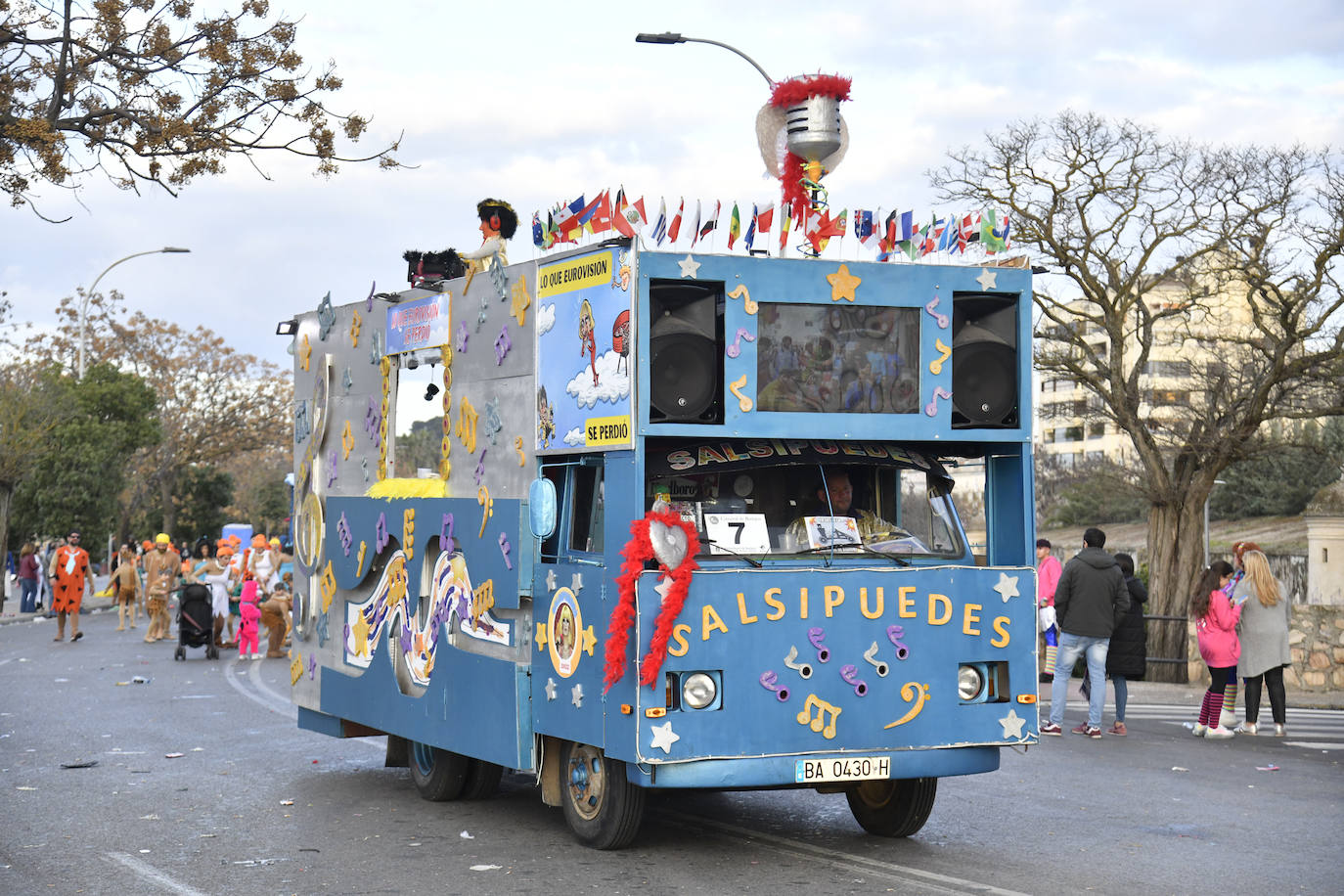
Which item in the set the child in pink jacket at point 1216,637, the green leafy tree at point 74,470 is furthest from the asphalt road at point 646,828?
the green leafy tree at point 74,470

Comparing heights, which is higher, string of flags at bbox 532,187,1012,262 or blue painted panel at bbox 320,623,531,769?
string of flags at bbox 532,187,1012,262

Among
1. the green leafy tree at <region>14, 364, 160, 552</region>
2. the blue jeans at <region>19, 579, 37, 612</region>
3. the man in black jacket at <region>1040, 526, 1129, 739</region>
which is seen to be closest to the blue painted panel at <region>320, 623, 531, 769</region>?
the man in black jacket at <region>1040, 526, 1129, 739</region>

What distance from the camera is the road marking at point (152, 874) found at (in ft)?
25.4

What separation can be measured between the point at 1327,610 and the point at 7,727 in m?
15.2

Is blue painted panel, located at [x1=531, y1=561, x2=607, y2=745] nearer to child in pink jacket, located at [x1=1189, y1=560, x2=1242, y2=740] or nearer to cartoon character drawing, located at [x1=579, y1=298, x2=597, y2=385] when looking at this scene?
cartoon character drawing, located at [x1=579, y1=298, x2=597, y2=385]

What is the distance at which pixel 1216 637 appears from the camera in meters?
14.5

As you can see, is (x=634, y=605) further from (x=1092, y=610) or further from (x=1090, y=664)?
(x=1090, y=664)

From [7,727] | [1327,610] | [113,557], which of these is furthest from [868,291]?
[113,557]

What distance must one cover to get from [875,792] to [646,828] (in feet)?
4.61

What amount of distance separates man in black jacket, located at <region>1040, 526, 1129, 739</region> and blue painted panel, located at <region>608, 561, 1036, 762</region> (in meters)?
5.72

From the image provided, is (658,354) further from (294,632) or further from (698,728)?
(294,632)

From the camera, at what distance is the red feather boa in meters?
7.92

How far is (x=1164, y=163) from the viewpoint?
93.0ft

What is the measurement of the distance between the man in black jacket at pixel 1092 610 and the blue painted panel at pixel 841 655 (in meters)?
5.72
